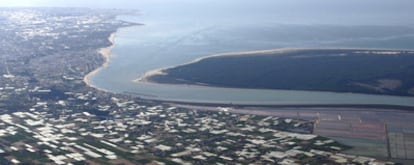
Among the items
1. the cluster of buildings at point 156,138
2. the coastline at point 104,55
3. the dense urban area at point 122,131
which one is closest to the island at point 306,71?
the coastline at point 104,55

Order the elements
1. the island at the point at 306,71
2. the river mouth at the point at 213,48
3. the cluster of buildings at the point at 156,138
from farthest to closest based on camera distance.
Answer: the island at the point at 306,71, the river mouth at the point at 213,48, the cluster of buildings at the point at 156,138

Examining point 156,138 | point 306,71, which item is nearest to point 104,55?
point 306,71

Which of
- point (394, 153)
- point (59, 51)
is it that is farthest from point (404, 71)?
point (59, 51)

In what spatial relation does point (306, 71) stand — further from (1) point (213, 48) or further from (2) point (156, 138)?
(2) point (156, 138)

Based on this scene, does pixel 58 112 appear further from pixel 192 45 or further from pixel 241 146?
pixel 192 45

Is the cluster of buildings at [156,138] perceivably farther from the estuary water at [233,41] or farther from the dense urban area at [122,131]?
the estuary water at [233,41]

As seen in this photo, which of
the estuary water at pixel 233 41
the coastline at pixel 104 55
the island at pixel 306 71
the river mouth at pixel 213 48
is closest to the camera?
the river mouth at pixel 213 48
